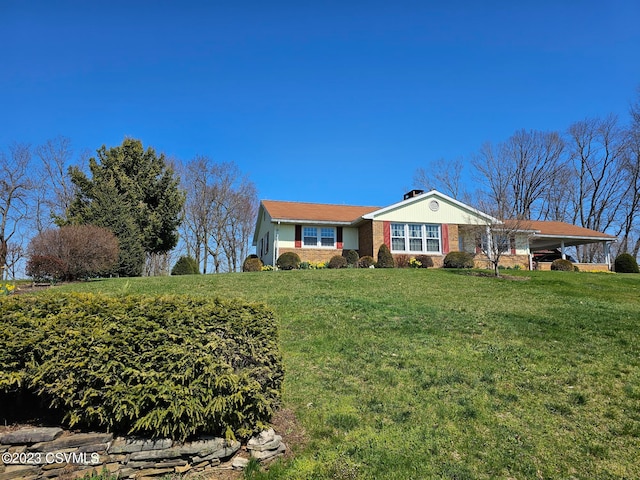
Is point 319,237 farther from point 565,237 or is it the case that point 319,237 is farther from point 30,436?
point 30,436

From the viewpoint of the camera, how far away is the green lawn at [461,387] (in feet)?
12.5

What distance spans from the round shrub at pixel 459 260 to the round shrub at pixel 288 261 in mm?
8297

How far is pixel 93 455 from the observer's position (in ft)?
11.4

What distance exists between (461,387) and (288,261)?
1623cm

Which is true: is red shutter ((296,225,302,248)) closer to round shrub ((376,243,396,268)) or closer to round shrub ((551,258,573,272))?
round shrub ((376,243,396,268))

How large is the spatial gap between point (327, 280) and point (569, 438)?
35.1 ft

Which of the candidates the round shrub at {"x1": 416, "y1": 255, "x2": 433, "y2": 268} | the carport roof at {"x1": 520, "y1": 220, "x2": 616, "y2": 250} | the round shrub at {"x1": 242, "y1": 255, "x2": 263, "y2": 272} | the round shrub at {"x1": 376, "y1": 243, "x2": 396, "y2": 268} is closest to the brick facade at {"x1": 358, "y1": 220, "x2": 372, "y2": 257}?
the round shrub at {"x1": 376, "y1": 243, "x2": 396, "y2": 268}

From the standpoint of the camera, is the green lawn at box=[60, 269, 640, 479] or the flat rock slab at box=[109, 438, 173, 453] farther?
the green lawn at box=[60, 269, 640, 479]

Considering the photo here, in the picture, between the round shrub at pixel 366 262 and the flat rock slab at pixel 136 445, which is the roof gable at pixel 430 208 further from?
the flat rock slab at pixel 136 445

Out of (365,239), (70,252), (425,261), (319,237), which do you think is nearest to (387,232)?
(365,239)

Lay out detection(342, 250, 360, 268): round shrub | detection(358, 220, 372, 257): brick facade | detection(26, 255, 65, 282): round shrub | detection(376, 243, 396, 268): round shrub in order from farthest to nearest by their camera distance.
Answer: detection(358, 220, 372, 257): brick facade, detection(342, 250, 360, 268): round shrub, detection(376, 243, 396, 268): round shrub, detection(26, 255, 65, 282): round shrub

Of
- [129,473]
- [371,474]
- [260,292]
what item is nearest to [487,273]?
[260,292]

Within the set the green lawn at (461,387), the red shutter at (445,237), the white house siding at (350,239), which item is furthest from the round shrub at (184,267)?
the red shutter at (445,237)

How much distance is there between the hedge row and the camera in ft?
11.5
